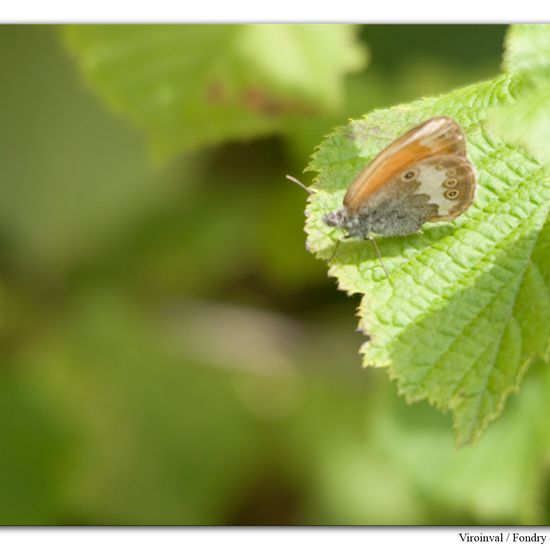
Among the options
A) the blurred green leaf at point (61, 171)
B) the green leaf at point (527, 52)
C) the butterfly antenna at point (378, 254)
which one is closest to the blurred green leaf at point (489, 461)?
the butterfly antenna at point (378, 254)

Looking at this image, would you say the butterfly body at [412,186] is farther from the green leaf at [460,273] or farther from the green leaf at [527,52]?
the green leaf at [527,52]

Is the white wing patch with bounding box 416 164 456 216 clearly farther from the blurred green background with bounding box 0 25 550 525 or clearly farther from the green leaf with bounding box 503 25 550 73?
the blurred green background with bounding box 0 25 550 525

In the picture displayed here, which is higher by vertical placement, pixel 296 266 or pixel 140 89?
pixel 140 89

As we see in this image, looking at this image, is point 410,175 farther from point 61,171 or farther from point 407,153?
point 61,171

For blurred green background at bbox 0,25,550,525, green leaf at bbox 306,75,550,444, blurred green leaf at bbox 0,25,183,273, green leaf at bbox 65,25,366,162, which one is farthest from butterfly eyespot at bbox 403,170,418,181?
blurred green leaf at bbox 0,25,183,273

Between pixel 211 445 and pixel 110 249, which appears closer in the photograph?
pixel 211 445
